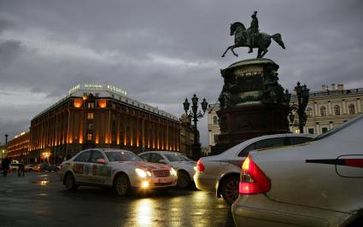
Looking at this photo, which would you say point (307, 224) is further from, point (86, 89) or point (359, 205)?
point (86, 89)

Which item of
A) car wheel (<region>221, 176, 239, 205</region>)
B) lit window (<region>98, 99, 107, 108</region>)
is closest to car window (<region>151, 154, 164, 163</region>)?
car wheel (<region>221, 176, 239, 205</region>)

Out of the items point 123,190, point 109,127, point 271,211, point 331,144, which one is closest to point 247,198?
point 271,211

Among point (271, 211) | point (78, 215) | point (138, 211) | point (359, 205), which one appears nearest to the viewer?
point (359, 205)

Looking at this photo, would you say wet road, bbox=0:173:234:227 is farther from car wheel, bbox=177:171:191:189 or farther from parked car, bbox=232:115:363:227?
car wheel, bbox=177:171:191:189

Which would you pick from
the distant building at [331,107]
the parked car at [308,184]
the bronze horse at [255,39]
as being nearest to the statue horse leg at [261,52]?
the bronze horse at [255,39]

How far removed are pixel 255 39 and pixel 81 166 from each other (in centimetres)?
1614

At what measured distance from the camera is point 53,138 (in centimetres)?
10275

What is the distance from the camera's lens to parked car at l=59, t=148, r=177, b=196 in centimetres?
1164

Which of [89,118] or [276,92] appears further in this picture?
[89,118]

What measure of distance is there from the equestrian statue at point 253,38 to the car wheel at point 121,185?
16184 millimetres

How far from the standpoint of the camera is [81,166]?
1334cm

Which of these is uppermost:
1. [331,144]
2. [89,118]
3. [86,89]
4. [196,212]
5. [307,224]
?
[86,89]

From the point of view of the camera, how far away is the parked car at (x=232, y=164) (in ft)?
30.2

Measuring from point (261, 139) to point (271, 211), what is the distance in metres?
6.16
